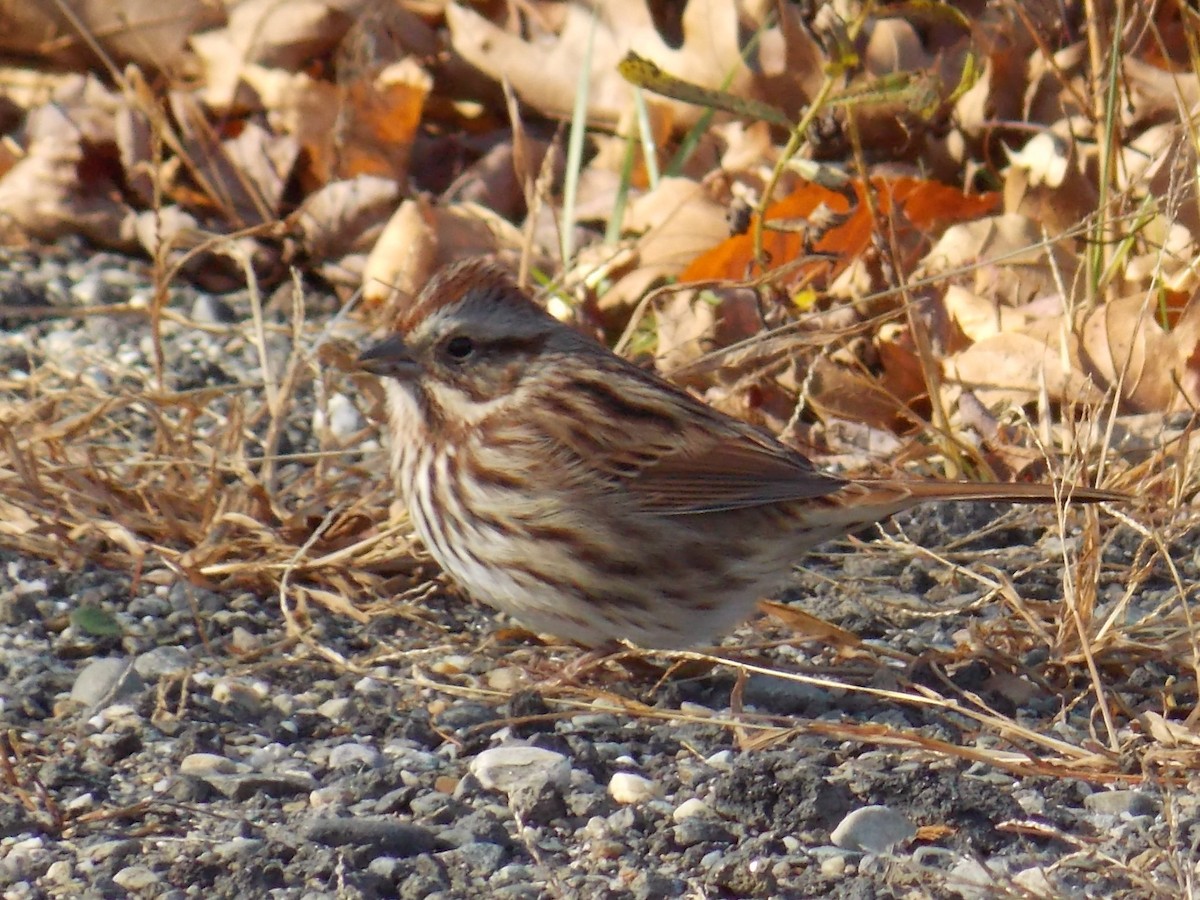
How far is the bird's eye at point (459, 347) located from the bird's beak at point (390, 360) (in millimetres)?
80

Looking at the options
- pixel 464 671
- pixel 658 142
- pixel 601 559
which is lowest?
pixel 464 671

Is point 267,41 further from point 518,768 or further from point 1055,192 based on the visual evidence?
point 518,768

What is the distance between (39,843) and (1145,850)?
5.57 feet

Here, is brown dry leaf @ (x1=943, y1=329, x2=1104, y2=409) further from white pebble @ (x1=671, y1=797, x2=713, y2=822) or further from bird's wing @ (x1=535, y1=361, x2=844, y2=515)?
white pebble @ (x1=671, y1=797, x2=713, y2=822)

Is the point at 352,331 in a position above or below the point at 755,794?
above

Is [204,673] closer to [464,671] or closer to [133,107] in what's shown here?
[464,671]

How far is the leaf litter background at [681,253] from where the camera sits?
151 inches

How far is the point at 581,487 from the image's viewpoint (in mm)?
3727

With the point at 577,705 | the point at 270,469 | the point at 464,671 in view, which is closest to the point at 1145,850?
the point at 577,705

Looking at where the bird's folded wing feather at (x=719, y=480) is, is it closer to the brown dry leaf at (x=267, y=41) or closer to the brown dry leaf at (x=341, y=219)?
the brown dry leaf at (x=341, y=219)

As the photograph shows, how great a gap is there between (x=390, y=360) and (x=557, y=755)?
973 millimetres

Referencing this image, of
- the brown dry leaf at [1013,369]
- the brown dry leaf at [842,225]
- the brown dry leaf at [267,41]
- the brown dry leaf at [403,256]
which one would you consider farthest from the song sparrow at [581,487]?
the brown dry leaf at [267,41]

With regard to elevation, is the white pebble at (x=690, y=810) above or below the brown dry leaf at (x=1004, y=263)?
below

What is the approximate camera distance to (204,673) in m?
3.56
